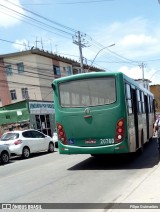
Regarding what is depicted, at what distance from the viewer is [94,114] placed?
1277cm

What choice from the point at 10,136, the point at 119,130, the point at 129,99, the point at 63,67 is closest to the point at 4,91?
the point at 63,67

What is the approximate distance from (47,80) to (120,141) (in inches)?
1521

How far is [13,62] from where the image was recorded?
4975 centimetres

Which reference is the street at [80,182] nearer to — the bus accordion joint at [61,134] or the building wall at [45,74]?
the bus accordion joint at [61,134]

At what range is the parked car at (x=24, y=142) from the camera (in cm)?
2094

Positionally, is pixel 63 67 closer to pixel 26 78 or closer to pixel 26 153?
pixel 26 78

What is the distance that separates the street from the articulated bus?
0.73 m

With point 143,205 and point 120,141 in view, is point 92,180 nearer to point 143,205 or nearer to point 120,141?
point 120,141

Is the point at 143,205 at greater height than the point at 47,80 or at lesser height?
A: lesser

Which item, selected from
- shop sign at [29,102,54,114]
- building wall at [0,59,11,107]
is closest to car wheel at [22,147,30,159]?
shop sign at [29,102,54,114]

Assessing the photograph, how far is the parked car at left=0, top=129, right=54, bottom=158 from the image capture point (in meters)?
20.9

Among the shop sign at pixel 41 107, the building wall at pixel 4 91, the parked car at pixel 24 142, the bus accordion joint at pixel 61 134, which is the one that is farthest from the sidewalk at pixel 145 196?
the building wall at pixel 4 91

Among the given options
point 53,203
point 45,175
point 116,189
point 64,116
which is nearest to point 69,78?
point 64,116

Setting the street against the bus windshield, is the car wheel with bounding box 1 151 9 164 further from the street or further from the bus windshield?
the bus windshield
